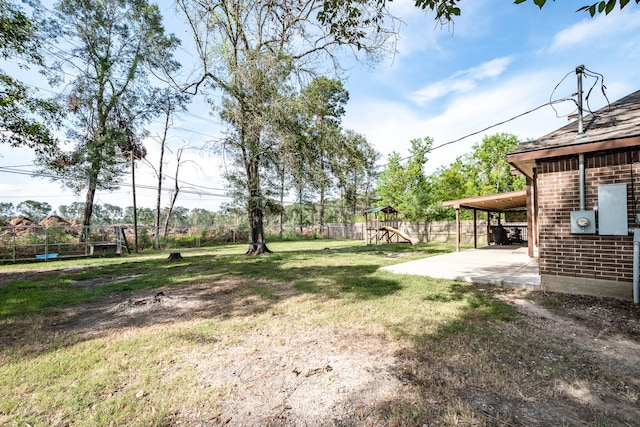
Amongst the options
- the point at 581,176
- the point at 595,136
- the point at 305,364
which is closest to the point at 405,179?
the point at 595,136

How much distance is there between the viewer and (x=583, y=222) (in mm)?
4312

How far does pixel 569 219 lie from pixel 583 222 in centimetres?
24

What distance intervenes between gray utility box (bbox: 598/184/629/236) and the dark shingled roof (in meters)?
0.78

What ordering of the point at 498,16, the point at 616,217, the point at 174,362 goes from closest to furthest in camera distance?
the point at 174,362 < the point at 616,217 < the point at 498,16

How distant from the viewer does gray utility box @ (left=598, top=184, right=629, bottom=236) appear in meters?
4.05

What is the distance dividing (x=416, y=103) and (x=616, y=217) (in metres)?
10.6

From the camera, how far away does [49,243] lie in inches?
486

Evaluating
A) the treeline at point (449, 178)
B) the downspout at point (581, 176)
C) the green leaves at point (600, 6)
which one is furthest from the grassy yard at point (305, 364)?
the treeline at point (449, 178)

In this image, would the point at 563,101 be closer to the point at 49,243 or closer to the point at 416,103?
the point at 416,103

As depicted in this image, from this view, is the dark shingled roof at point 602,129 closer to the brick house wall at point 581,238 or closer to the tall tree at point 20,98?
the brick house wall at point 581,238

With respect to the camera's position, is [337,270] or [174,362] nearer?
[174,362]

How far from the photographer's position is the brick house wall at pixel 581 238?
4.12m

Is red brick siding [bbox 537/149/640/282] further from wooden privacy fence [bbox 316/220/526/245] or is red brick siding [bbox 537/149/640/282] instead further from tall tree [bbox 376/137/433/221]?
tall tree [bbox 376/137/433/221]

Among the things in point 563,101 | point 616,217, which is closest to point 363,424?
point 616,217
